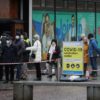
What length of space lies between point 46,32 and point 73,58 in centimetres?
1152

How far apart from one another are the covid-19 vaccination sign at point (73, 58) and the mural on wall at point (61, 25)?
1052 centimetres

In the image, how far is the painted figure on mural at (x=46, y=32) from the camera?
30.1 m

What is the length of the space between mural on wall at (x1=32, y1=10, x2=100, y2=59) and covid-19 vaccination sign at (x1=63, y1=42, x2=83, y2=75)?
34.5 ft

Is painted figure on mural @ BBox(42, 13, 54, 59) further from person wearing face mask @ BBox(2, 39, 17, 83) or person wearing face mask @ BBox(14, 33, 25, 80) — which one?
person wearing face mask @ BBox(2, 39, 17, 83)

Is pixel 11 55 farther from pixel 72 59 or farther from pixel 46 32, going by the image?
pixel 46 32

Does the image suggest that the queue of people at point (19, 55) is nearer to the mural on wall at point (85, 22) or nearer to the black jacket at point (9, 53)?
the black jacket at point (9, 53)

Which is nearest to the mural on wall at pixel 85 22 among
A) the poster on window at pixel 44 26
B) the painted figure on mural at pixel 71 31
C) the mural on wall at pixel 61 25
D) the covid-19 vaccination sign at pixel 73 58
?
the mural on wall at pixel 61 25

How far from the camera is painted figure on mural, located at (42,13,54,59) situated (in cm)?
3008

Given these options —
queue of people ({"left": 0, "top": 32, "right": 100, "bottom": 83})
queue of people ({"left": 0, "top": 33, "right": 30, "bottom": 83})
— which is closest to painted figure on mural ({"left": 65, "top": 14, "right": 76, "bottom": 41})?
queue of people ({"left": 0, "top": 32, "right": 100, "bottom": 83})

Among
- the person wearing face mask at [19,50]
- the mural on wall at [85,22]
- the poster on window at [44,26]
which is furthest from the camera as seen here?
the mural on wall at [85,22]

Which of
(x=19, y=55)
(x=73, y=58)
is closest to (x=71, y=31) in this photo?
(x=19, y=55)

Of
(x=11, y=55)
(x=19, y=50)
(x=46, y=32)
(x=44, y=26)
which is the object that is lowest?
(x=11, y=55)

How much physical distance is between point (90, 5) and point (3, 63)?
13.3 meters

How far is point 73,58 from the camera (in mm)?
18875
